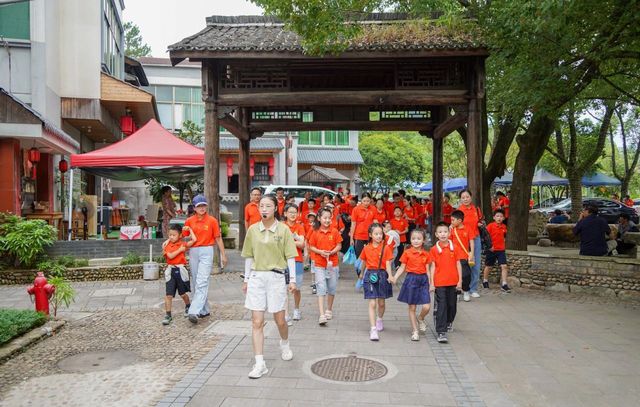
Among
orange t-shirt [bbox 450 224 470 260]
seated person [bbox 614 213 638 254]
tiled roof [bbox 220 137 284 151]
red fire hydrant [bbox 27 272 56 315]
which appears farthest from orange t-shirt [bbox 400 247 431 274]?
tiled roof [bbox 220 137 284 151]

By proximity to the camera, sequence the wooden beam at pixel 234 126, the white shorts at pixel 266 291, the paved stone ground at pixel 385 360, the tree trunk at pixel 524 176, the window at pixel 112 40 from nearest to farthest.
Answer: the paved stone ground at pixel 385 360, the white shorts at pixel 266 291, the tree trunk at pixel 524 176, the wooden beam at pixel 234 126, the window at pixel 112 40

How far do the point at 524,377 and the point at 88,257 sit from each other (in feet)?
31.1

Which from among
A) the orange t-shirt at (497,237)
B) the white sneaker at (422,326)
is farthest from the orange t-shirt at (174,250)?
the orange t-shirt at (497,237)

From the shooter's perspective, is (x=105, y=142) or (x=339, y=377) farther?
(x=105, y=142)

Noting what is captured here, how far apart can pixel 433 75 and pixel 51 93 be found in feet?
33.5

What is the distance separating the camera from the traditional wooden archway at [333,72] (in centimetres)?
1093

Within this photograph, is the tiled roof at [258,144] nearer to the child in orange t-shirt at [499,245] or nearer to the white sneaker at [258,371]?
the child in orange t-shirt at [499,245]

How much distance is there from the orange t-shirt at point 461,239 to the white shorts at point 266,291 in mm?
3734

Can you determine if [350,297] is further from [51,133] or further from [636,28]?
[51,133]

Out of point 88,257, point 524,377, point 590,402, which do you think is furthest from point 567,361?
point 88,257

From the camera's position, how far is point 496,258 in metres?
10.5

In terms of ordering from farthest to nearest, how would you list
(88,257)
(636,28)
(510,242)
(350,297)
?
(510,242)
(88,257)
(350,297)
(636,28)

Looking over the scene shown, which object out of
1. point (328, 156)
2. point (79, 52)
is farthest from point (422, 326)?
point (328, 156)

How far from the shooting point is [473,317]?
8148 millimetres
